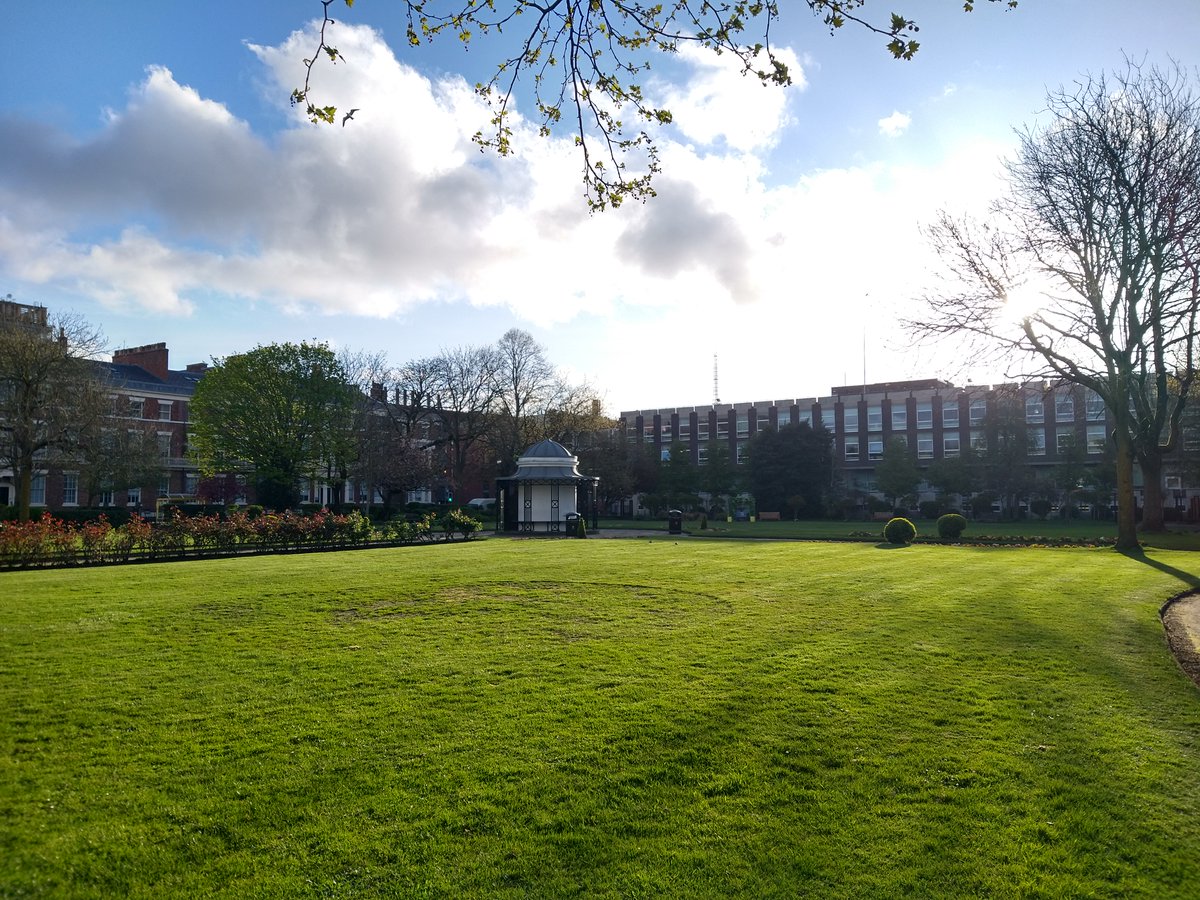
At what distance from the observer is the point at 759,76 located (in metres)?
5.79

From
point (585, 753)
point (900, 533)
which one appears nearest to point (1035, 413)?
point (900, 533)

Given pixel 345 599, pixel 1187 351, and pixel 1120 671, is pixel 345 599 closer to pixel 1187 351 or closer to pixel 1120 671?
pixel 1120 671

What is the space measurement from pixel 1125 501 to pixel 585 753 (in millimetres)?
28939

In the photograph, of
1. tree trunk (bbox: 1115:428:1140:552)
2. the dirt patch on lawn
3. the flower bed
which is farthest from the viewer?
tree trunk (bbox: 1115:428:1140:552)

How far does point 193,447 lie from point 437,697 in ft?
151

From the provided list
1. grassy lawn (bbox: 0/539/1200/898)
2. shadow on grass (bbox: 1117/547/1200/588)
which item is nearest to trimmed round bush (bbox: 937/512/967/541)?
shadow on grass (bbox: 1117/547/1200/588)

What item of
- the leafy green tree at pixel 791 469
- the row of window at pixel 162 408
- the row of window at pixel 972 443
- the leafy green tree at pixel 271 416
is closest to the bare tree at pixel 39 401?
the leafy green tree at pixel 271 416

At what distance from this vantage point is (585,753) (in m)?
5.92

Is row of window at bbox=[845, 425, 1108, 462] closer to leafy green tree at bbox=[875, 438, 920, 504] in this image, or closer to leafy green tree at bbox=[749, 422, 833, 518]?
leafy green tree at bbox=[875, 438, 920, 504]

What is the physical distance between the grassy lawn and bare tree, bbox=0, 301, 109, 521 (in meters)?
28.5

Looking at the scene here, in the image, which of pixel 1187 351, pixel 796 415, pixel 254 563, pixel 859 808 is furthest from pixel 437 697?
pixel 796 415

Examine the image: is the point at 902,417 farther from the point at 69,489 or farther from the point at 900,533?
the point at 69,489

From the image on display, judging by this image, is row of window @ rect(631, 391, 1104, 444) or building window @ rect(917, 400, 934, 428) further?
building window @ rect(917, 400, 934, 428)

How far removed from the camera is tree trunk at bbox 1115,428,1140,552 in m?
26.7
